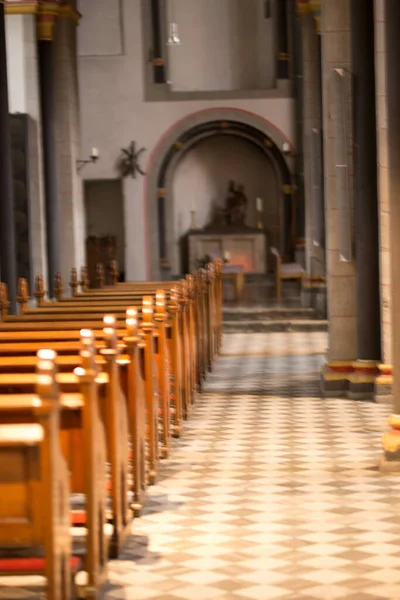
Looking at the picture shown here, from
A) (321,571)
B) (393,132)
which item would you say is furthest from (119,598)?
(393,132)

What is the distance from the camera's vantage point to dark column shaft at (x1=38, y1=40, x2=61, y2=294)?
17.7 meters

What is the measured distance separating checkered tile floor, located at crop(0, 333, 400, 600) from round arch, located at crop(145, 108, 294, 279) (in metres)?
14.2

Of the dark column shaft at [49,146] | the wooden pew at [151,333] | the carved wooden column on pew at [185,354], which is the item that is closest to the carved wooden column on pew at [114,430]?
the wooden pew at [151,333]

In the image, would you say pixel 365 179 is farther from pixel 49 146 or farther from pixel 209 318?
pixel 49 146

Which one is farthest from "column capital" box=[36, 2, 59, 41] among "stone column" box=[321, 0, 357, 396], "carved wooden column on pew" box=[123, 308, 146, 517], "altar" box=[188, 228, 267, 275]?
"carved wooden column on pew" box=[123, 308, 146, 517]

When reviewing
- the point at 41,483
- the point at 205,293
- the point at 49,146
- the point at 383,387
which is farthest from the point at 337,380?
the point at 49,146

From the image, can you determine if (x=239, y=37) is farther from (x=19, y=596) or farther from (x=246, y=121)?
(x=19, y=596)

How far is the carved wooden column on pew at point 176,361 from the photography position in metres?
8.04

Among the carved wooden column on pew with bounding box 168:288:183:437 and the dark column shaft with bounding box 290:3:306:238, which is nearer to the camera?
the carved wooden column on pew with bounding box 168:288:183:437

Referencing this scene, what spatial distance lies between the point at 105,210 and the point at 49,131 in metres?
6.66

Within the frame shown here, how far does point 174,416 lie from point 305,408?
1.28m

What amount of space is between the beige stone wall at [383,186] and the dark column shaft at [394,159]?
2357 millimetres

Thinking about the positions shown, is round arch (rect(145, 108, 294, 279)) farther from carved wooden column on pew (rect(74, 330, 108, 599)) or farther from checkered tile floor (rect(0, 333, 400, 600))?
carved wooden column on pew (rect(74, 330, 108, 599))

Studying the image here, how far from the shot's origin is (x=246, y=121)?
23.2 meters
